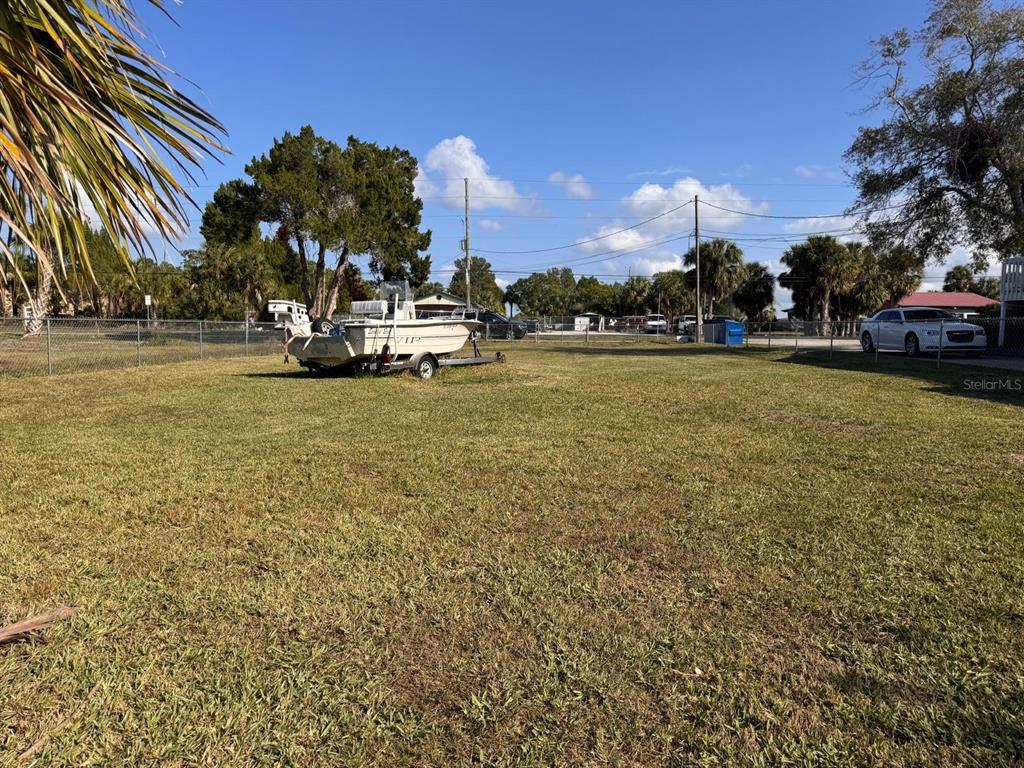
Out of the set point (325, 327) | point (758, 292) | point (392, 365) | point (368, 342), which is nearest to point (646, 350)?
point (325, 327)

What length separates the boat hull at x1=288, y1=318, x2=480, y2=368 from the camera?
12.9m

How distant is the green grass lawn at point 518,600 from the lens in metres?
2.17

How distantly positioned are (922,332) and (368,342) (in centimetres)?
1678

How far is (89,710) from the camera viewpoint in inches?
88.7

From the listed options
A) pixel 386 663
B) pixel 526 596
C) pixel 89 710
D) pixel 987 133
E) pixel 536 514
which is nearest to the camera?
pixel 89 710

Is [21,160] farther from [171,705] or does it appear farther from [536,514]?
[536,514]

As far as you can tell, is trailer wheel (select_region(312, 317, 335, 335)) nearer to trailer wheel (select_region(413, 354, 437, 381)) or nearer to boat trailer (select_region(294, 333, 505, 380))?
boat trailer (select_region(294, 333, 505, 380))

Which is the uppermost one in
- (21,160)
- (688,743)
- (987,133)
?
(987,133)

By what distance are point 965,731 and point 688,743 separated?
0.96 meters

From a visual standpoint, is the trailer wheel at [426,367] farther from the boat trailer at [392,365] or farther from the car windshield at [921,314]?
the car windshield at [921,314]

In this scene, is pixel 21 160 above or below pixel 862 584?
above

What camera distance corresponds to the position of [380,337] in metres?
13.1

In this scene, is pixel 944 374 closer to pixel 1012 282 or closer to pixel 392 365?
pixel 392 365

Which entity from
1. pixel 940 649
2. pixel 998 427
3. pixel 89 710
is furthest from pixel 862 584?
pixel 998 427
